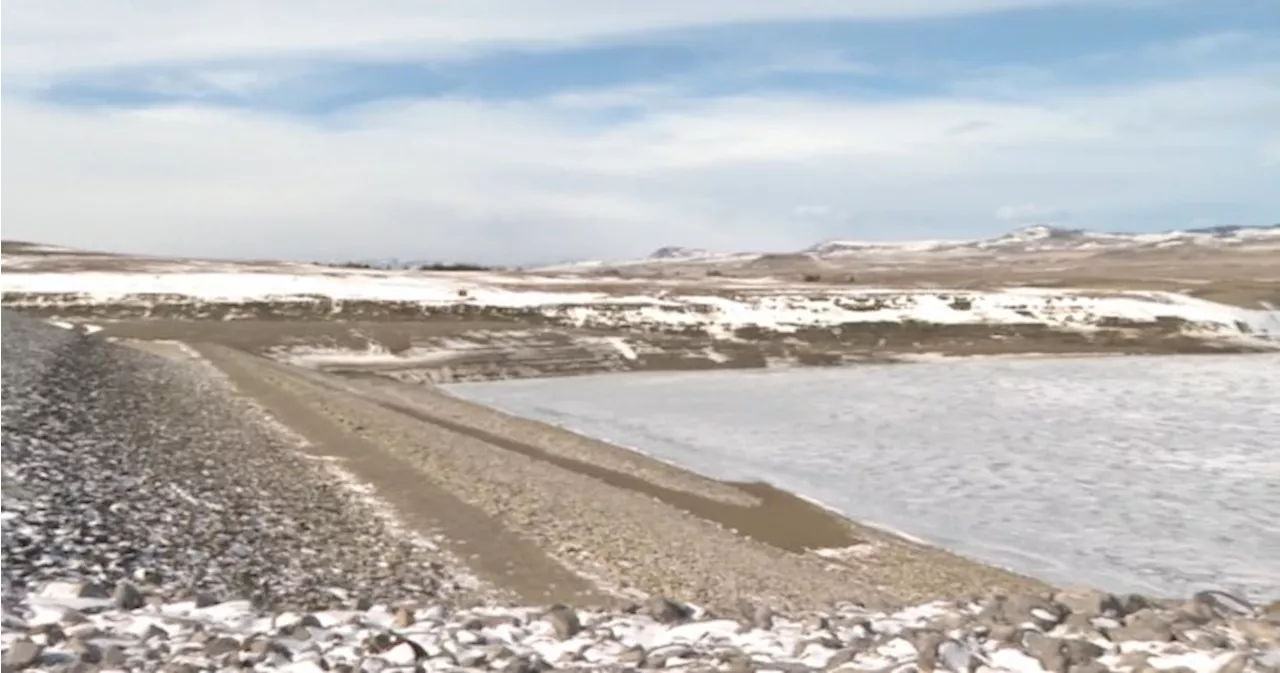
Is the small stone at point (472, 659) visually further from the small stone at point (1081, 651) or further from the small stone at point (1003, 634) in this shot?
the small stone at point (1081, 651)

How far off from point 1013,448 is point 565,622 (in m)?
19.5

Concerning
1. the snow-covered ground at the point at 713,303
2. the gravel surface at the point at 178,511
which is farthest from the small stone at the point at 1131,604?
the snow-covered ground at the point at 713,303

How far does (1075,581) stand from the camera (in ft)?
51.3

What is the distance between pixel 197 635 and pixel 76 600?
1658 millimetres

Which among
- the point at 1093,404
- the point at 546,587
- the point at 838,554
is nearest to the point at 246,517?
the point at 546,587

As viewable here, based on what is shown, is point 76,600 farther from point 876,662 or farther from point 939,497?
point 939,497

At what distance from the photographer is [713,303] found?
61500mm

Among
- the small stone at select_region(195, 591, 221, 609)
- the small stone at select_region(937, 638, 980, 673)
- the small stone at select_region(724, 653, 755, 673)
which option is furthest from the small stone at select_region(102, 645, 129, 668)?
the small stone at select_region(937, 638, 980, 673)

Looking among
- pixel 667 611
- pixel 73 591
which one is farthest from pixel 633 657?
pixel 73 591

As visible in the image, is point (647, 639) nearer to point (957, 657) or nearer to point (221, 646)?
point (957, 657)

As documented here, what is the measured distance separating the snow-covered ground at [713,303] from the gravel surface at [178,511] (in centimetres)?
3442

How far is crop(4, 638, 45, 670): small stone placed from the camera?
25.8ft

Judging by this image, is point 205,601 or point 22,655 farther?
point 205,601

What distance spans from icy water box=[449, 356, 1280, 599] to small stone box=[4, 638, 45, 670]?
40.3ft
